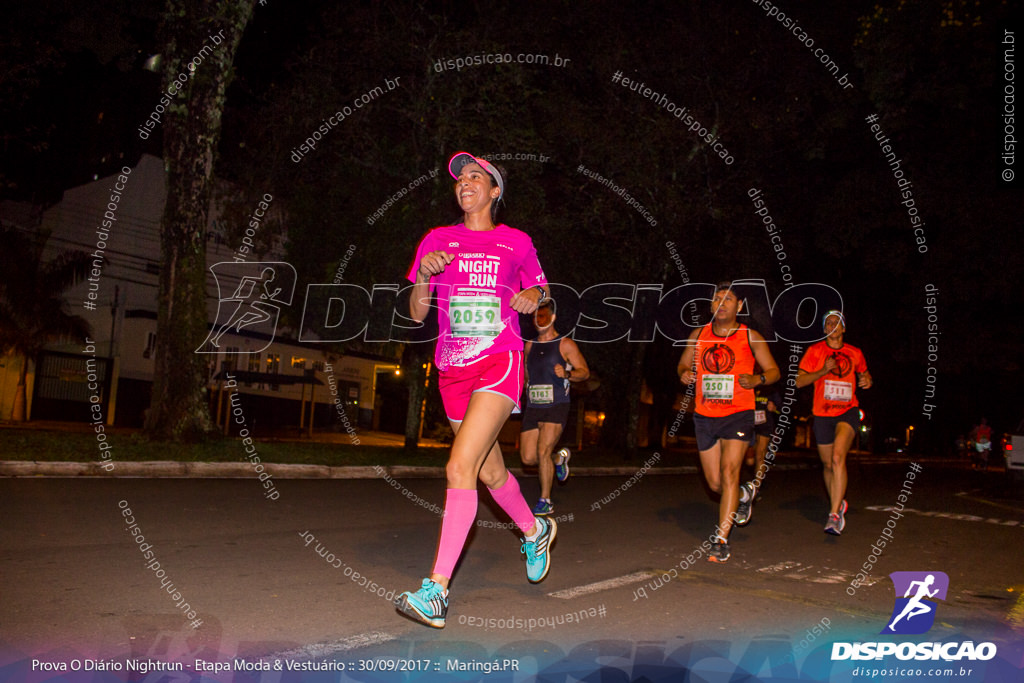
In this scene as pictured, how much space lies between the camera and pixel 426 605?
3891 mm

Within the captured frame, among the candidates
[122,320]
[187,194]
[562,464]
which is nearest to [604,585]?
[562,464]

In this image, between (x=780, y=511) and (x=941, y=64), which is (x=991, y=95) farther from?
(x=780, y=511)

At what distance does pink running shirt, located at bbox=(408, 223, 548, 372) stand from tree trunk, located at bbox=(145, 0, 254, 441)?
32.3 feet

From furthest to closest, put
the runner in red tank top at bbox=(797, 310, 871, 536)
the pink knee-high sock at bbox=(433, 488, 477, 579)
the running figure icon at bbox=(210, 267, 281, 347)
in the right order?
the running figure icon at bbox=(210, 267, 281, 347), the runner in red tank top at bbox=(797, 310, 871, 536), the pink knee-high sock at bbox=(433, 488, 477, 579)

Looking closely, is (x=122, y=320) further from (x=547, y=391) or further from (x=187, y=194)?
(x=547, y=391)

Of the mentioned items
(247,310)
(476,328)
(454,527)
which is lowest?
(454,527)

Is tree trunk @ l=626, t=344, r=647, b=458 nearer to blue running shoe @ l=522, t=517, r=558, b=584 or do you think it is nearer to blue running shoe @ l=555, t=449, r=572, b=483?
blue running shoe @ l=555, t=449, r=572, b=483

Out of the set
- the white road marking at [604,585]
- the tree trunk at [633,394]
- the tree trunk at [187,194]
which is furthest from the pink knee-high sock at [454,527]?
the tree trunk at [633,394]

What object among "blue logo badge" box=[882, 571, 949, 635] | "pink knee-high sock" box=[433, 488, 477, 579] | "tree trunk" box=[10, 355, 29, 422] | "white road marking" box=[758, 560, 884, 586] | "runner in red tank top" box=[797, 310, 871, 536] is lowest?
"tree trunk" box=[10, 355, 29, 422]

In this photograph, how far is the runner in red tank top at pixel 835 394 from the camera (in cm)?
862

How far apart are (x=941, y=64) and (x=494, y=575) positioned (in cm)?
2011

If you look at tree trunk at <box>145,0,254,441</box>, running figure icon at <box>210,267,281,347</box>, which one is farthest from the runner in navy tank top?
running figure icon at <box>210,267,281,347</box>

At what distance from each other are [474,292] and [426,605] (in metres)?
1.62

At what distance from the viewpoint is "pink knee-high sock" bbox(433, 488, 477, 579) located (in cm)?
415
